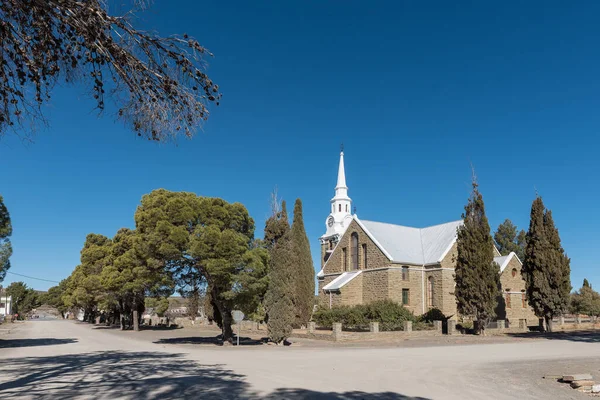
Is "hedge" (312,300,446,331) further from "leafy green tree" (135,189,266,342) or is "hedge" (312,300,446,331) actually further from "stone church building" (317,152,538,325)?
"leafy green tree" (135,189,266,342)

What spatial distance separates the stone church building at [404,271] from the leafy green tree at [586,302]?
4.84m

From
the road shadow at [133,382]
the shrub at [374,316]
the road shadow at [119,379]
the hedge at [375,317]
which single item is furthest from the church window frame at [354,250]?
the road shadow at [133,382]

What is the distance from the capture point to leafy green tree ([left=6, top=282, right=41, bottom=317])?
9744 centimetres

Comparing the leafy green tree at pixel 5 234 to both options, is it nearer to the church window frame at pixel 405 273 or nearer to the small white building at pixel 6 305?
the church window frame at pixel 405 273

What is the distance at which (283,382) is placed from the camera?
11594 millimetres

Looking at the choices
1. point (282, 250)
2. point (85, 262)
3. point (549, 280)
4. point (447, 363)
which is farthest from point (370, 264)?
point (85, 262)

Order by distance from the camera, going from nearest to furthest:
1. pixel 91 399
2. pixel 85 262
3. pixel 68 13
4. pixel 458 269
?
pixel 68 13, pixel 91 399, pixel 458 269, pixel 85 262

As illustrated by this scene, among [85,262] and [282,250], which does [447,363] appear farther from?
[85,262]

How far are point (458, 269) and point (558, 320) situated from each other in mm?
14394

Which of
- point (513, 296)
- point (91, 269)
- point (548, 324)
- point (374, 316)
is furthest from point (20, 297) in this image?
point (548, 324)

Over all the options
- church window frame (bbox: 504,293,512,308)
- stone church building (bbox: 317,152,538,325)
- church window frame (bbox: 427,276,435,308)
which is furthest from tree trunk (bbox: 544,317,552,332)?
church window frame (bbox: 427,276,435,308)

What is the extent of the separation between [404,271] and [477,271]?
29.2 feet

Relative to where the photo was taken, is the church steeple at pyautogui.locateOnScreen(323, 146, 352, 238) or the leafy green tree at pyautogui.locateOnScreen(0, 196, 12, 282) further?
the church steeple at pyautogui.locateOnScreen(323, 146, 352, 238)

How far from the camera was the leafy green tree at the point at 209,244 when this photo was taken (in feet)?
79.5
